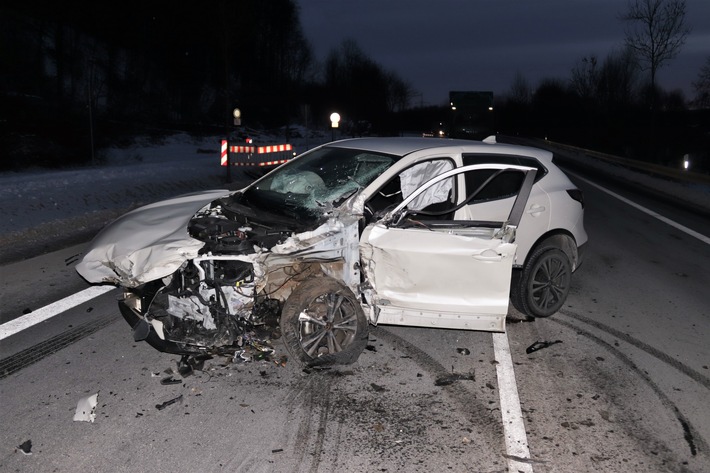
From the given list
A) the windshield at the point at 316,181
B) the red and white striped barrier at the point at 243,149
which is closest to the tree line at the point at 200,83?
the red and white striped barrier at the point at 243,149

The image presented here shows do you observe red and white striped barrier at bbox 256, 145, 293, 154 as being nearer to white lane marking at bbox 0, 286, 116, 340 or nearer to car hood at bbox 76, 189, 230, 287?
white lane marking at bbox 0, 286, 116, 340

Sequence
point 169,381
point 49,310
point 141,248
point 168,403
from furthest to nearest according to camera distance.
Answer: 1. point 49,310
2. point 141,248
3. point 169,381
4. point 168,403

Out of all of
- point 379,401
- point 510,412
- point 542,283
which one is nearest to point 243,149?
point 542,283

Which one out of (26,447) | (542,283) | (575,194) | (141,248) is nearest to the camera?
(26,447)

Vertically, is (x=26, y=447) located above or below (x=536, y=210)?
below

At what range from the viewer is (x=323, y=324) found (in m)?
4.66

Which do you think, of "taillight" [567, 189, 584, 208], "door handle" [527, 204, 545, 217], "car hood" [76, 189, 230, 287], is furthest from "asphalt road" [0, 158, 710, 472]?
"taillight" [567, 189, 584, 208]

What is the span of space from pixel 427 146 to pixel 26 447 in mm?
3923

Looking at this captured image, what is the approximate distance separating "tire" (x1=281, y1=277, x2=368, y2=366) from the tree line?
1161 cm

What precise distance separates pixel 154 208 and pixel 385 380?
2.96m

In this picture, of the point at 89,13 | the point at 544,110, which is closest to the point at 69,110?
the point at 89,13

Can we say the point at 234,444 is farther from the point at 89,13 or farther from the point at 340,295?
the point at 89,13

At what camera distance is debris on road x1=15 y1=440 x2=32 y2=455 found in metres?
3.42

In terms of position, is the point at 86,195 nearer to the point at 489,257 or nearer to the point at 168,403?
the point at 168,403
